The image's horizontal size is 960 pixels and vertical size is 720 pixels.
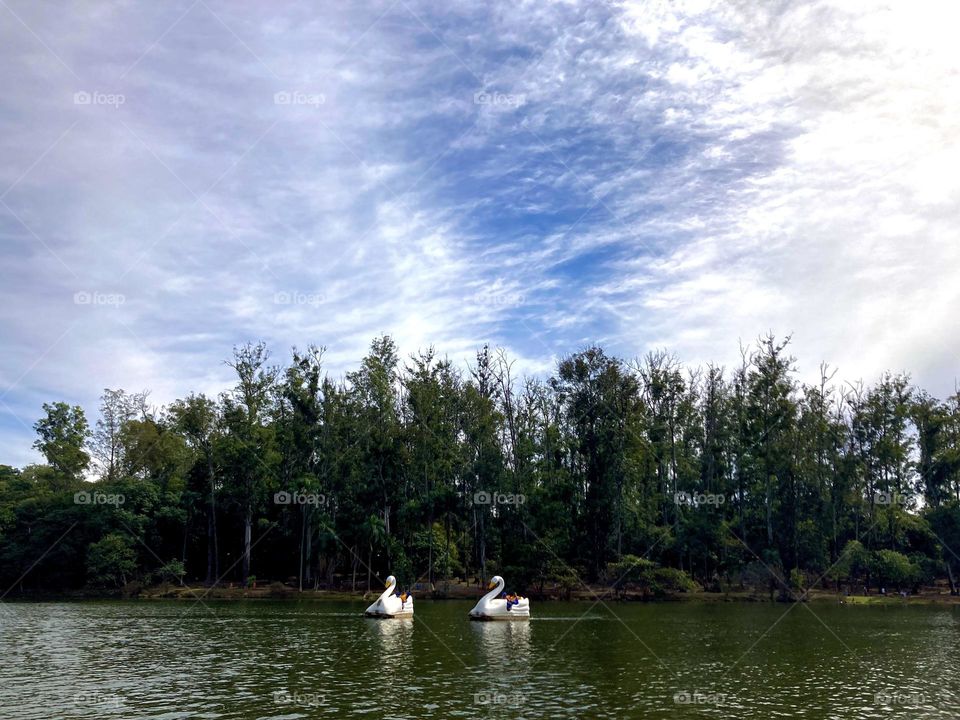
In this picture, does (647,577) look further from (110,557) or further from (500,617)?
(110,557)

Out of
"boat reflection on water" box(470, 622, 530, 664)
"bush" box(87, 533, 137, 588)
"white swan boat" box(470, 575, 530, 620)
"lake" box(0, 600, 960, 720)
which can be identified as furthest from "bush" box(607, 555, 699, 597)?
"bush" box(87, 533, 137, 588)

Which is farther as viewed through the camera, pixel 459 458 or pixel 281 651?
pixel 459 458

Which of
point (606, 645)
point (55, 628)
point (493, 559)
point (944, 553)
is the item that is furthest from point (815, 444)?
point (55, 628)

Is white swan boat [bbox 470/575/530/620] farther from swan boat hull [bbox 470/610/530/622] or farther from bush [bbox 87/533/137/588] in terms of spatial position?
bush [bbox 87/533/137/588]

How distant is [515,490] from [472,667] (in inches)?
→ 1894

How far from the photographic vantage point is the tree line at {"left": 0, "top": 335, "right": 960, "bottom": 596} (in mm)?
72188

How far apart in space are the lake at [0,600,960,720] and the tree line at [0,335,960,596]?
24.8 metres

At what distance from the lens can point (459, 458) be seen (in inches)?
2977

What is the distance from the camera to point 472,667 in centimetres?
2700

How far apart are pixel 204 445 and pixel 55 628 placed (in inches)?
1698

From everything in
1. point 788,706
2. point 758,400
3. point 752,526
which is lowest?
point 788,706

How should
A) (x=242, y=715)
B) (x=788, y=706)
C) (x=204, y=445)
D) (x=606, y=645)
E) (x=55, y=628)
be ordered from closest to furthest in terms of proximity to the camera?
(x=242, y=715), (x=788, y=706), (x=606, y=645), (x=55, y=628), (x=204, y=445)

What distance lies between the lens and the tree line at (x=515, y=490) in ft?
237

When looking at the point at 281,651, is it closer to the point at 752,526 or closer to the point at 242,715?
the point at 242,715
